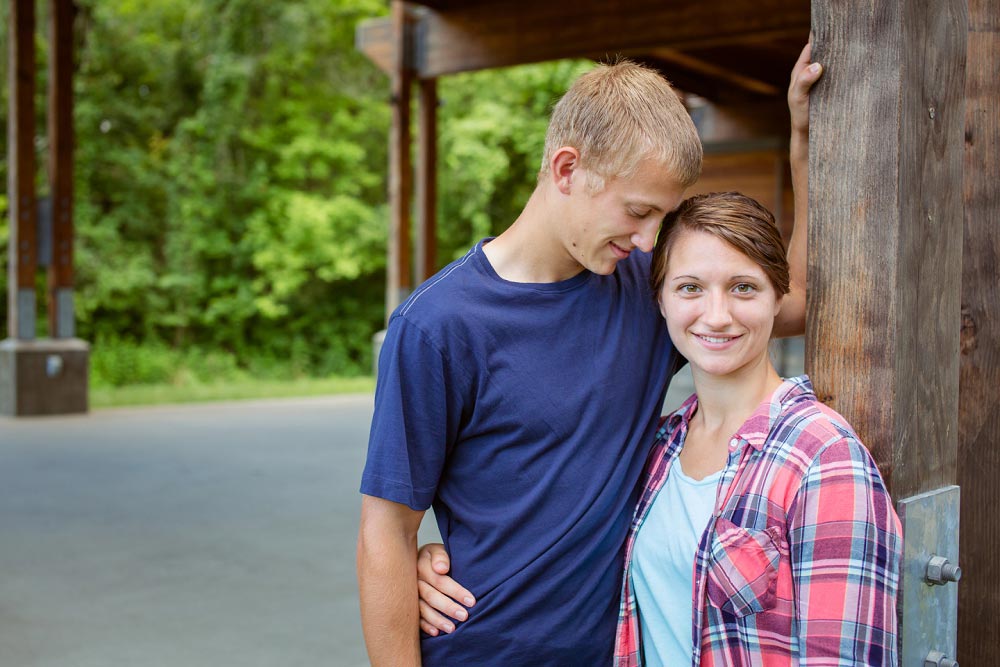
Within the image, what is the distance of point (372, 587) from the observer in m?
1.50

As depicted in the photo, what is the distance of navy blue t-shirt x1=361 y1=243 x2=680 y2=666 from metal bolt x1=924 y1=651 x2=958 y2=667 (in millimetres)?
454

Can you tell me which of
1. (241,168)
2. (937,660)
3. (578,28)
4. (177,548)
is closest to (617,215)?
(937,660)

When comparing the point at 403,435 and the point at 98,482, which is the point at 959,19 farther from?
the point at 98,482

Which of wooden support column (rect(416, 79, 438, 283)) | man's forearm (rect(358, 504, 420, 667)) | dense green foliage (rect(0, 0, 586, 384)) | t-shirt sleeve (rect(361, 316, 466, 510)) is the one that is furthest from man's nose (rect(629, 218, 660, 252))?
dense green foliage (rect(0, 0, 586, 384))

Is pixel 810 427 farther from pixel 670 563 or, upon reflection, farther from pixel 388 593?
pixel 388 593

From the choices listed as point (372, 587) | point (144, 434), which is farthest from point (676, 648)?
point (144, 434)

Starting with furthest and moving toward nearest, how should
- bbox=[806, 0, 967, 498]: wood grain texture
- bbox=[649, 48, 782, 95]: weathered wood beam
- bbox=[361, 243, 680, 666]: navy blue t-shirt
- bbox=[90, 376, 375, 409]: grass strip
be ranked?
bbox=[90, 376, 375, 409]: grass strip
bbox=[649, 48, 782, 95]: weathered wood beam
bbox=[361, 243, 680, 666]: navy blue t-shirt
bbox=[806, 0, 967, 498]: wood grain texture

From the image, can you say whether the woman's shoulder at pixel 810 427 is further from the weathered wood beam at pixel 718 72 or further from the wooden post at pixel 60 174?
the wooden post at pixel 60 174

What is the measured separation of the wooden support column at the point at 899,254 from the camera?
1368 mm

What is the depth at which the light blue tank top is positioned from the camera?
4.75 ft

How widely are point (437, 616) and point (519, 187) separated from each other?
1899 centimetres

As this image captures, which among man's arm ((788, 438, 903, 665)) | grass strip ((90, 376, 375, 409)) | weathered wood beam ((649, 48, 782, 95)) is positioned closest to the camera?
man's arm ((788, 438, 903, 665))

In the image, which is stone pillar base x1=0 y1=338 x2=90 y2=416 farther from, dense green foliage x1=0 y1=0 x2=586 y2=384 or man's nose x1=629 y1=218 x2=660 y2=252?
dense green foliage x1=0 y1=0 x2=586 y2=384

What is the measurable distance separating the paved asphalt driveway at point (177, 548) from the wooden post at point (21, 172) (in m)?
1.25
